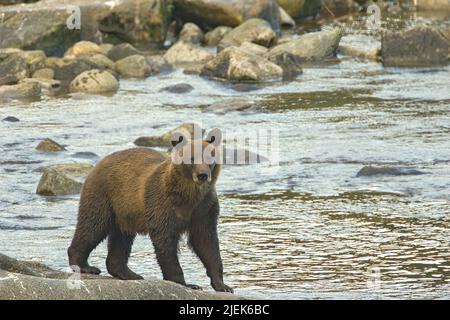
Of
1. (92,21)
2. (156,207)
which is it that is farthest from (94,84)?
(156,207)

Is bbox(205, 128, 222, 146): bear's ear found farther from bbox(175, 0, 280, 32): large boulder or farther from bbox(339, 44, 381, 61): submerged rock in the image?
bbox(175, 0, 280, 32): large boulder

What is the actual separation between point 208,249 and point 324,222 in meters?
2.65

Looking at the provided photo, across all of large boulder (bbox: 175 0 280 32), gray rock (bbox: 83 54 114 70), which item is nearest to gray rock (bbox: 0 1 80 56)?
gray rock (bbox: 83 54 114 70)

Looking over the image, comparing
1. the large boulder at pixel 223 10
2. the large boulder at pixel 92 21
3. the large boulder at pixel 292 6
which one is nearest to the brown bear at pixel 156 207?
the large boulder at pixel 92 21

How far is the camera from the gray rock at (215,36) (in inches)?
921

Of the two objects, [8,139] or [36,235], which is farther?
[8,139]

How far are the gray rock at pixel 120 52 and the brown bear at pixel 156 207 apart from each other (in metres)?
12.7

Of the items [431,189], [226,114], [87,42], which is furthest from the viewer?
[87,42]

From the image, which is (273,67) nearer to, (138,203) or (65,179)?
(65,179)

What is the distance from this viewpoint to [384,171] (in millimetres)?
12594

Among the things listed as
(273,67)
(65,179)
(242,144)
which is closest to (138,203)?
(65,179)

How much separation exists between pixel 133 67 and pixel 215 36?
337cm

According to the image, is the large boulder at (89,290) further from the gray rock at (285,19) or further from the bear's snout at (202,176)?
the gray rock at (285,19)
